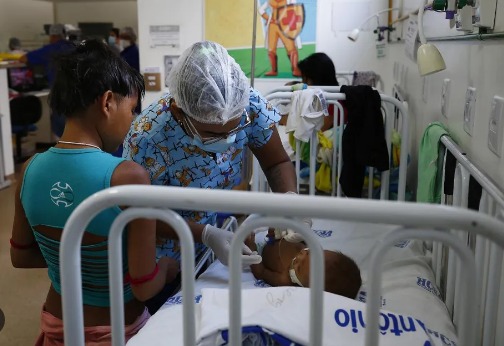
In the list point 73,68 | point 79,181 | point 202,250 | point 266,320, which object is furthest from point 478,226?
point 202,250

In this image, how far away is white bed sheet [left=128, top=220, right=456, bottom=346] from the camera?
1.25m

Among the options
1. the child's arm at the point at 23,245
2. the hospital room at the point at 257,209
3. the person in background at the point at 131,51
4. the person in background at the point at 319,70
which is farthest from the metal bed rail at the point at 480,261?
the person in background at the point at 131,51

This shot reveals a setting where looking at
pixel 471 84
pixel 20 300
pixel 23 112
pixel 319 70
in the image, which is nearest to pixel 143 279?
pixel 471 84

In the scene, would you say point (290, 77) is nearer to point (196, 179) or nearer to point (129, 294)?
point (196, 179)

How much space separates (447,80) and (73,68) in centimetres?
129

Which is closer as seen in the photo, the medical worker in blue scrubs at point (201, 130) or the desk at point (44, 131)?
the medical worker in blue scrubs at point (201, 130)

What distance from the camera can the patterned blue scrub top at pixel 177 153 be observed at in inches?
61.7

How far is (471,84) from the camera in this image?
1.50 m

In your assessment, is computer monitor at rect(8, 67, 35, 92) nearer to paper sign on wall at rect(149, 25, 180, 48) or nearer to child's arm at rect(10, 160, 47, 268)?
paper sign on wall at rect(149, 25, 180, 48)

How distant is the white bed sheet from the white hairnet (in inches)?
20.4

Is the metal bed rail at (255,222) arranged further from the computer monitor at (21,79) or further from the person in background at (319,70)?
the computer monitor at (21,79)

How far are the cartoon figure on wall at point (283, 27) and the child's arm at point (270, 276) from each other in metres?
2.87

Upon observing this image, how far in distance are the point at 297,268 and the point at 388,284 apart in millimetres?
295

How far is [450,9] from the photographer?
142cm
